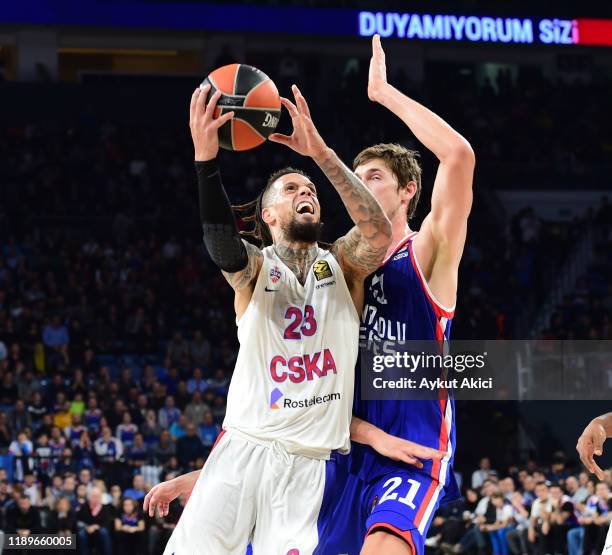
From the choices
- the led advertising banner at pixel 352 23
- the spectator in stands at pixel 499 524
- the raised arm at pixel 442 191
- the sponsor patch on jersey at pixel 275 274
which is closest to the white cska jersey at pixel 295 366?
the sponsor patch on jersey at pixel 275 274

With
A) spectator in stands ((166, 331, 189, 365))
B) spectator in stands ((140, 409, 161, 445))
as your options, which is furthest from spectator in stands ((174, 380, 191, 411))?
spectator in stands ((166, 331, 189, 365))

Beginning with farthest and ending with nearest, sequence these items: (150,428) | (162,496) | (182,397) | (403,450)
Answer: (182,397) < (150,428) < (162,496) < (403,450)

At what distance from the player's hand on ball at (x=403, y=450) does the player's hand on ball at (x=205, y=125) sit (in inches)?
59.0

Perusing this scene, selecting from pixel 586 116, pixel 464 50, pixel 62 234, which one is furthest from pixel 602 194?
pixel 62 234

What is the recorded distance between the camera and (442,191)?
512 cm

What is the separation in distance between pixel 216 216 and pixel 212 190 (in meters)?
0.11

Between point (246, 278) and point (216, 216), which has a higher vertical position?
point (216, 216)

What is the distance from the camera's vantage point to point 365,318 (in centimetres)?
520

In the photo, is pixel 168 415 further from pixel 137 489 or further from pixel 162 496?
pixel 162 496

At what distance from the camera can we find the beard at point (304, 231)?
507 centimetres

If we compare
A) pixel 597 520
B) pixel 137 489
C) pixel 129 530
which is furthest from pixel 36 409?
pixel 597 520

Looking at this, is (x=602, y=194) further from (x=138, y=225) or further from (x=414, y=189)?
(x=414, y=189)

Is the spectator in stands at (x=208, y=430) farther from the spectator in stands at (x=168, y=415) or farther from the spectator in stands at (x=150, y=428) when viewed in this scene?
the spectator in stands at (x=150, y=428)

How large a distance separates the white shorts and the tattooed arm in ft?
2.18
